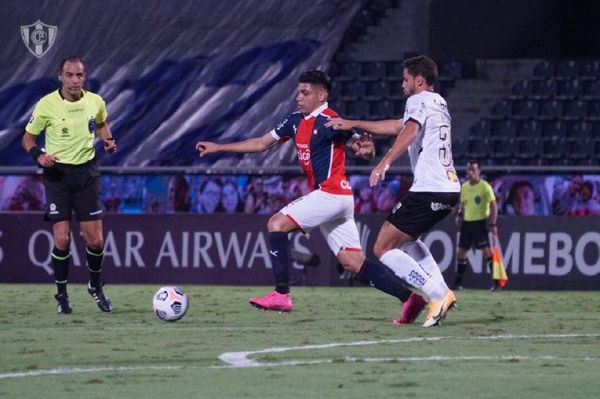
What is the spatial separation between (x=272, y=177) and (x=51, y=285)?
138 inches

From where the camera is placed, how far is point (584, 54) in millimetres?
28812

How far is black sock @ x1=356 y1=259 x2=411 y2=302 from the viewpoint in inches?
436

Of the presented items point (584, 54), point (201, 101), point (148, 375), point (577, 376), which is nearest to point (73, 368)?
point (148, 375)

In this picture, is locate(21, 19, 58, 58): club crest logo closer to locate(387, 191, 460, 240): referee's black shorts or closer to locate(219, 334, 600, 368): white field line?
locate(387, 191, 460, 240): referee's black shorts

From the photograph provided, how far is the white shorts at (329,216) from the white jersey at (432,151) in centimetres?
92

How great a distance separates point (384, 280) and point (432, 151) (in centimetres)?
108

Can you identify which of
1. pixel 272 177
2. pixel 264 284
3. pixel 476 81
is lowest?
pixel 264 284

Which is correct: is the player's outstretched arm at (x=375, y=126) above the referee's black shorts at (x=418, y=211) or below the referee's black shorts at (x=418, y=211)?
above

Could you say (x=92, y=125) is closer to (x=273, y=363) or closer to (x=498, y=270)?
(x=273, y=363)

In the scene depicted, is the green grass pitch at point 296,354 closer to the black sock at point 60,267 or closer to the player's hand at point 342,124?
the black sock at point 60,267

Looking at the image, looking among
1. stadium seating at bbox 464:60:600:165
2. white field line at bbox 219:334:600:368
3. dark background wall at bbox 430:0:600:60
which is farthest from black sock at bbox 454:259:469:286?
white field line at bbox 219:334:600:368

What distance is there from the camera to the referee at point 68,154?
475 inches

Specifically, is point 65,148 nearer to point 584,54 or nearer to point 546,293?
point 546,293

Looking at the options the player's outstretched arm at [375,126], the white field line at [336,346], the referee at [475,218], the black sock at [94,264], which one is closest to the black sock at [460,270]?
the referee at [475,218]
